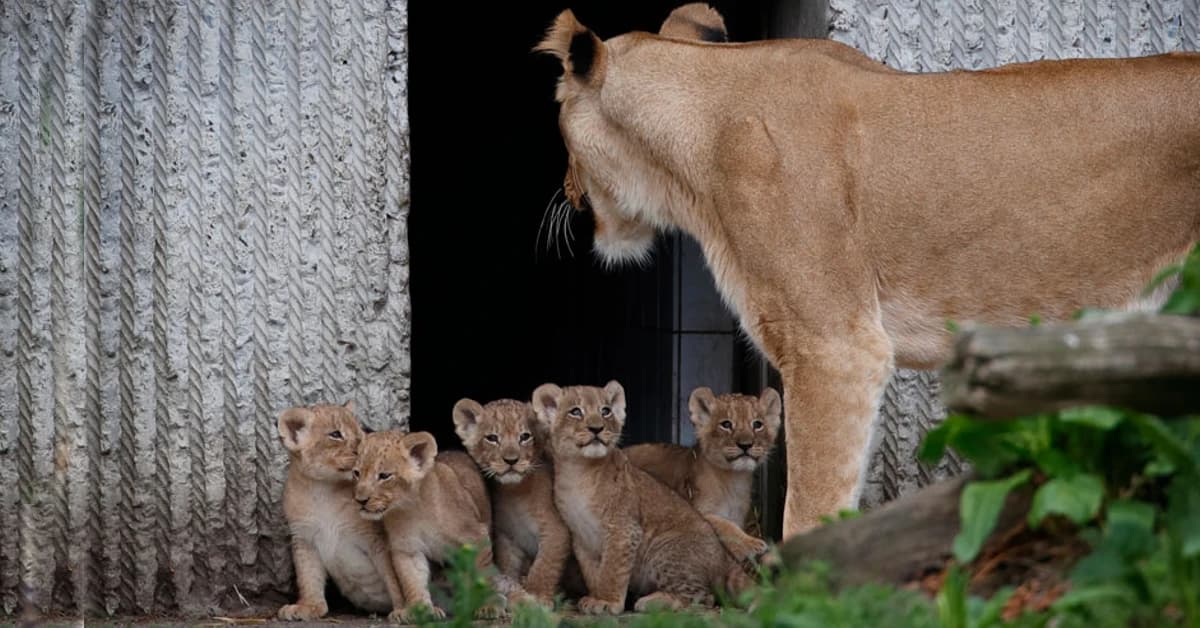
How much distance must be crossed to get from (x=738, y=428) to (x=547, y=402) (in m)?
0.82

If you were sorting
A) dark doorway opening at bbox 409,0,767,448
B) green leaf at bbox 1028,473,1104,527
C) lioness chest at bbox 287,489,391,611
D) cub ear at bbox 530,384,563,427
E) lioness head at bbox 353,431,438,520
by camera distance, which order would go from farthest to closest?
dark doorway opening at bbox 409,0,767,448 < cub ear at bbox 530,384,563,427 < lioness chest at bbox 287,489,391,611 < lioness head at bbox 353,431,438,520 < green leaf at bbox 1028,473,1104,527

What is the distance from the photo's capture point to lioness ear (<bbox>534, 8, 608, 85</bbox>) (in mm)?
6254

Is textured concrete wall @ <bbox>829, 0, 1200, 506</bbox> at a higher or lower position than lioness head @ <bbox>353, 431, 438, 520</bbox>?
higher

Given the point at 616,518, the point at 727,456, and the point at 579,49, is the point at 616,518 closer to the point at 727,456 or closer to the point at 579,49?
the point at 727,456

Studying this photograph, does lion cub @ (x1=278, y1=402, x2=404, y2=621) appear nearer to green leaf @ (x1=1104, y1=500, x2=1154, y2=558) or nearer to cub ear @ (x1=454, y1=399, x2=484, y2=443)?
cub ear @ (x1=454, y1=399, x2=484, y2=443)

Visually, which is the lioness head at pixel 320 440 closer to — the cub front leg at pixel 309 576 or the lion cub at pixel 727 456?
the cub front leg at pixel 309 576

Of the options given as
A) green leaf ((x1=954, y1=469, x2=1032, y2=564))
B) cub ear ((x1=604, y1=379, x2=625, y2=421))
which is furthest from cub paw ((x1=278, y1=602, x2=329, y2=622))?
green leaf ((x1=954, y1=469, x2=1032, y2=564))

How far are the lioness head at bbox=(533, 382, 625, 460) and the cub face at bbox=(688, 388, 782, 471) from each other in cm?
42

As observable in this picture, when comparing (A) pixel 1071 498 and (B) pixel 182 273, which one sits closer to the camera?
(A) pixel 1071 498

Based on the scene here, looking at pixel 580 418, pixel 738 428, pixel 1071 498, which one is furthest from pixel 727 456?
pixel 1071 498

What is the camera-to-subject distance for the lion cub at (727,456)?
7.04 meters

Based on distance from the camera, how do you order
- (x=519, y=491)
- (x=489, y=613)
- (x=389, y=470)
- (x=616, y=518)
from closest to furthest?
(x=489, y=613)
(x=389, y=470)
(x=616, y=518)
(x=519, y=491)

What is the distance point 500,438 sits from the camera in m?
6.86

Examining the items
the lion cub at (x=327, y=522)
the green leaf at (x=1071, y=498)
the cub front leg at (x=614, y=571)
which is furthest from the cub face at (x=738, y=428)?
the green leaf at (x=1071, y=498)
